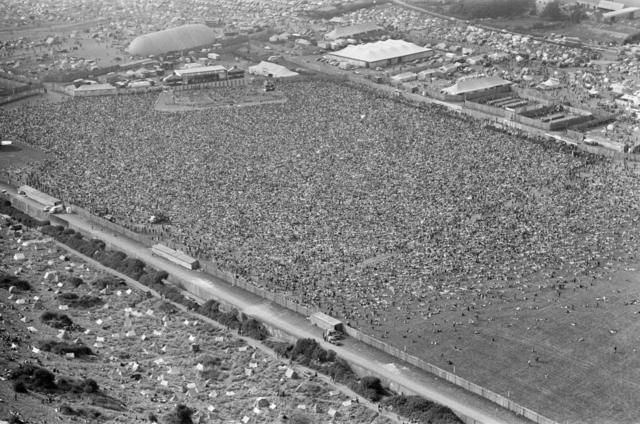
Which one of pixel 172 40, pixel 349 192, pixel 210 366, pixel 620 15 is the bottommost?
pixel 620 15

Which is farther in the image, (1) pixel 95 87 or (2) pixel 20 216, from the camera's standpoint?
(1) pixel 95 87

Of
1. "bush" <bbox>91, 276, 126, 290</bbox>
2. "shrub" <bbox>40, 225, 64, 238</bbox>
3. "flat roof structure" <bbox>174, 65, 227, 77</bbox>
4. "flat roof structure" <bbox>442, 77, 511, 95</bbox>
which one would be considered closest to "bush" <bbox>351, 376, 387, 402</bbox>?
"bush" <bbox>91, 276, 126, 290</bbox>

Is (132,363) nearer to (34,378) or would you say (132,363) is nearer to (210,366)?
(210,366)

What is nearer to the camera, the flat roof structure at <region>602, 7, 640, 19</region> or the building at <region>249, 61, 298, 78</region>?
the building at <region>249, 61, 298, 78</region>

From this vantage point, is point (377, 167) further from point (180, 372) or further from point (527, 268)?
point (180, 372)

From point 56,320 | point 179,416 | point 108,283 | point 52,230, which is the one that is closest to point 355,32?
point 52,230

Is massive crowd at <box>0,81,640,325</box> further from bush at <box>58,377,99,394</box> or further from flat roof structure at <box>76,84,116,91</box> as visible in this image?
bush at <box>58,377,99,394</box>
